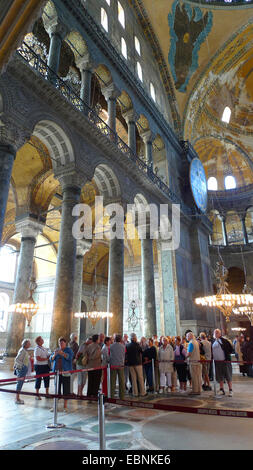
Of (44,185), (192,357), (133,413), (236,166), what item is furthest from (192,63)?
(133,413)

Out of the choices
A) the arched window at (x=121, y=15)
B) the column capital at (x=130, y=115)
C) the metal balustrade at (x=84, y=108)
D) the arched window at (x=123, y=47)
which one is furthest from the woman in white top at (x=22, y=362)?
the arched window at (x=121, y=15)

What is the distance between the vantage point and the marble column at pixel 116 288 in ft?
29.2

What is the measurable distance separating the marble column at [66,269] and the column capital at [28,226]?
140 inches

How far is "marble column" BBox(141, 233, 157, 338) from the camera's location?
11.1 metres

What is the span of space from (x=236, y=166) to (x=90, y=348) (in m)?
21.9

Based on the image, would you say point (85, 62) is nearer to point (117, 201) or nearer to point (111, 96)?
point (111, 96)

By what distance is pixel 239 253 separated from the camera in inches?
826

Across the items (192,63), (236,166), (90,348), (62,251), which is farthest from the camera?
(236,166)

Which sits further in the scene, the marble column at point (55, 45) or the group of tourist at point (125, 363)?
the marble column at point (55, 45)

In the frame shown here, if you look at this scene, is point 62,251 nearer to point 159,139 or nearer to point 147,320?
point 147,320

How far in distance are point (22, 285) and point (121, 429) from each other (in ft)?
24.5

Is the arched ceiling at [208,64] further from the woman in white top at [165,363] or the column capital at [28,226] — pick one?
the woman in white top at [165,363]

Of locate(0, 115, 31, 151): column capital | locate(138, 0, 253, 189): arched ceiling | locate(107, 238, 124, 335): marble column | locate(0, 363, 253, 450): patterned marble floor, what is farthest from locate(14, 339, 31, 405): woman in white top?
locate(138, 0, 253, 189): arched ceiling

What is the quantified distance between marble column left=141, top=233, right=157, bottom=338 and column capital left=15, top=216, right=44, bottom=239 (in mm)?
4319
